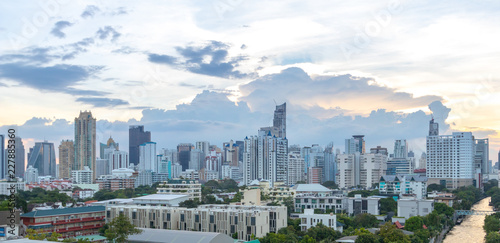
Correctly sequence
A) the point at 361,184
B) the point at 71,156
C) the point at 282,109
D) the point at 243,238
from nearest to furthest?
1. the point at 243,238
2. the point at 361,184
3. the point at 71,156
4. the point at 282,109

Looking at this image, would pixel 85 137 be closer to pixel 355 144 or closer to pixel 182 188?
pixel 355 144

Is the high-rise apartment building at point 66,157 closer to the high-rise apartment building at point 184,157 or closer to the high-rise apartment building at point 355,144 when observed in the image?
the high-rise apartment building at point 184,157

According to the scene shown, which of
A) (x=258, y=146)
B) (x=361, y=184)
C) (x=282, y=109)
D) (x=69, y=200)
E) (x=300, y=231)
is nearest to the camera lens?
(x=300, y=231)

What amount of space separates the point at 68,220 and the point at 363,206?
1219cm

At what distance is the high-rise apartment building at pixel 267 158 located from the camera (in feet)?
126

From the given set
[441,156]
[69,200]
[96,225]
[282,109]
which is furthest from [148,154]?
[96,225]

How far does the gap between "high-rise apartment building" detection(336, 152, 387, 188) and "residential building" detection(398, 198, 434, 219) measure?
2061 centimetres

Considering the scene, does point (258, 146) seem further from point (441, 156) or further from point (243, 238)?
point (243, 238)

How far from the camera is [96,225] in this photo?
1616 centimetres

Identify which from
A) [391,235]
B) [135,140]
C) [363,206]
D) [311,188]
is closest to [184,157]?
[135,140]

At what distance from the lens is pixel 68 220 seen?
15.2 metres

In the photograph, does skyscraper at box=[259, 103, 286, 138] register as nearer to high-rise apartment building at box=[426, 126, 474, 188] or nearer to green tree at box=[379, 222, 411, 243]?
high-rise apartment building at box=[426, 126, 474, 188]

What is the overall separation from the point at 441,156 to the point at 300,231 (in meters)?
31.1

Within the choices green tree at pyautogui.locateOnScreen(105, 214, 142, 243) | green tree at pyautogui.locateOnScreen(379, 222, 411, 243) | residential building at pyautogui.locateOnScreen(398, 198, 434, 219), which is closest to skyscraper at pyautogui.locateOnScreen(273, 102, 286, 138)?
residential building at pyautogui.locateOnScreen(398, 198, 434, 219)
